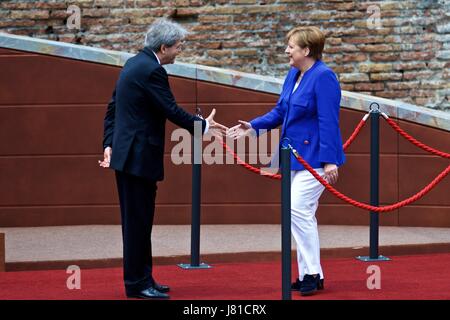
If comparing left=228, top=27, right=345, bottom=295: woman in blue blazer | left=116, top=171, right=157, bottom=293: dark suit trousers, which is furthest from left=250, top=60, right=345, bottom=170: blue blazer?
left=116, top=171, right=157, bottom=293: dark suit trousers

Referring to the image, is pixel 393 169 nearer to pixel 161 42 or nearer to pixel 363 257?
pixel 363 257

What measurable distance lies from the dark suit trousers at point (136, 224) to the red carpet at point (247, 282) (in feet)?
0.68

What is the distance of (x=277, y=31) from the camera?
1169 centimetres

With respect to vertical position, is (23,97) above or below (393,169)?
above

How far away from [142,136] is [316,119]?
113 cm

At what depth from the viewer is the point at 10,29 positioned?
452 inches

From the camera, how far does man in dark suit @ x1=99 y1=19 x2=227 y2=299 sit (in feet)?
21.7

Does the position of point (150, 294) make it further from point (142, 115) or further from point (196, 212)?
point (196, 212)

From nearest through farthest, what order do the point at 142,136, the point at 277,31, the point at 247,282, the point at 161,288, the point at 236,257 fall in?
the point at 142,136 → the point at 161,288 → the point at 247,282 → the point at 236,257 → the point at 277,31

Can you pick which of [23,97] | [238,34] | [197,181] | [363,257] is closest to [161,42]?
[197,181]

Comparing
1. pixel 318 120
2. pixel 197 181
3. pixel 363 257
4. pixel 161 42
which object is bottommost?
pixel 363 257

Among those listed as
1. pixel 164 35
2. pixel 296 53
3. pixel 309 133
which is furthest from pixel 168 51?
pixel 309 133

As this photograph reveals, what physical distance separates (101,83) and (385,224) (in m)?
2.90

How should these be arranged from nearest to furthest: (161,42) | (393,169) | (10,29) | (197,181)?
(161,42)
(197,181)
(393,169)
(10,29)
